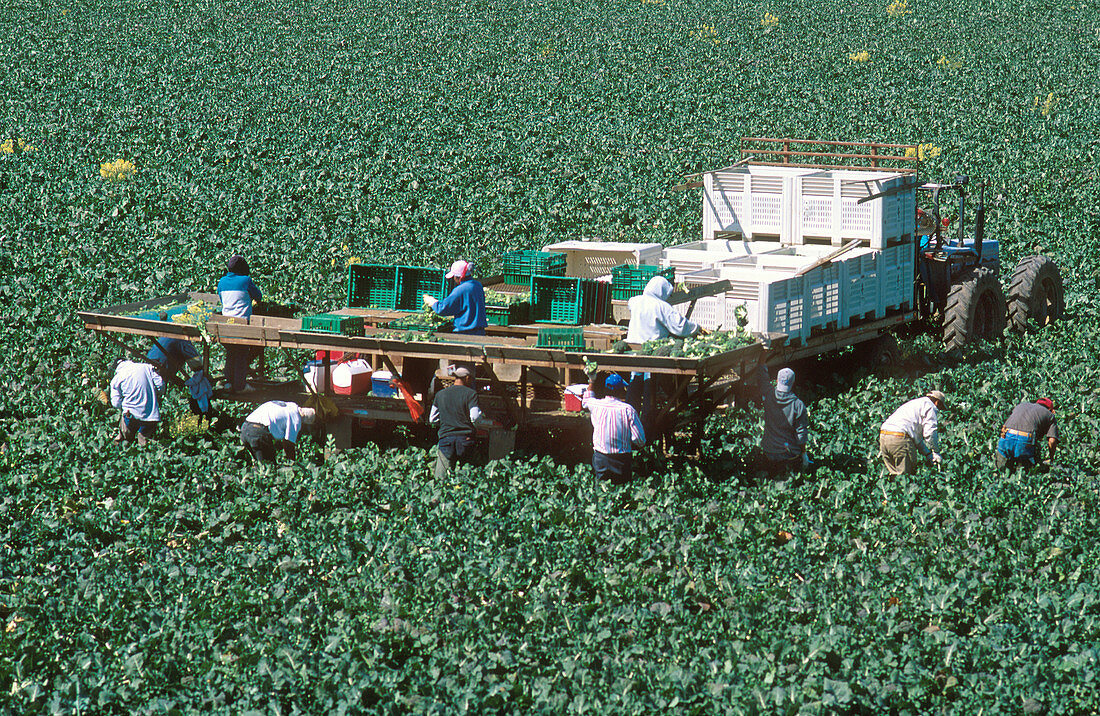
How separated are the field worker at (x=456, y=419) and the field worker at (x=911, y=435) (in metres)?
3.89

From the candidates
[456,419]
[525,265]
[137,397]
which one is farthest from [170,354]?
[525,265]

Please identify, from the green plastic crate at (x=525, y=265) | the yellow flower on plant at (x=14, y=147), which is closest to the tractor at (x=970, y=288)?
the green plastic crate at (x=525, y=265)

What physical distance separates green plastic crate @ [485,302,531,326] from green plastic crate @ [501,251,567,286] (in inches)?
54.6

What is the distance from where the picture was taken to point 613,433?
1112cm

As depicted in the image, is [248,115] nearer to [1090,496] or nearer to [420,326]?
[420,326]

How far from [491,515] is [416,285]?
A: 420cm

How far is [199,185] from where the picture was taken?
26438 millimetres

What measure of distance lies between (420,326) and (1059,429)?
658 cm

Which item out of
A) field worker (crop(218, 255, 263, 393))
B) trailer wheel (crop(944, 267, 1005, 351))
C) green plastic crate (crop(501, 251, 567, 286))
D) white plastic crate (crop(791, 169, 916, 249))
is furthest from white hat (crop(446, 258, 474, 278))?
trailer wheel (crop(944, 267, 1005, 351))

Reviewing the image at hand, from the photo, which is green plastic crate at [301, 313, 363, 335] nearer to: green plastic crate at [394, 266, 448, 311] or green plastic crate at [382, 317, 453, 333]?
green plastic crate at [382, 317, 453, 333]

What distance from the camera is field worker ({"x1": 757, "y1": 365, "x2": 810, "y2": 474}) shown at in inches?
453

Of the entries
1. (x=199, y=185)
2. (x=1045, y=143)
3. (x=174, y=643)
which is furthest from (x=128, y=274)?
(x=1045, y=143)

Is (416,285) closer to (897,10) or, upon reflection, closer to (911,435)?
(911,435)

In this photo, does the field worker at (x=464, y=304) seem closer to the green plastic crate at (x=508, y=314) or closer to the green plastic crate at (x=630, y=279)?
the green plastic crate at (x=508, y=314)
